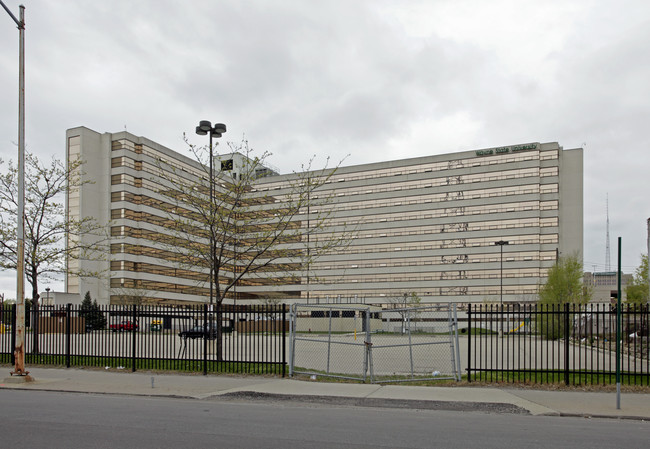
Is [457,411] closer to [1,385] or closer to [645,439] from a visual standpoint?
[645,439]

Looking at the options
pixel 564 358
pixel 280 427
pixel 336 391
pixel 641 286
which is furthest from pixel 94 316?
pixel 641 286

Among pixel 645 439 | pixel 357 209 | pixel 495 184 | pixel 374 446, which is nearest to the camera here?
pixel 374 446

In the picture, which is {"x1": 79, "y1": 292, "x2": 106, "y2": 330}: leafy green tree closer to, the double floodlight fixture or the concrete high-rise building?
the double floodlight fixture

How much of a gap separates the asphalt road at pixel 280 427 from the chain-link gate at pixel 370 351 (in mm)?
2983

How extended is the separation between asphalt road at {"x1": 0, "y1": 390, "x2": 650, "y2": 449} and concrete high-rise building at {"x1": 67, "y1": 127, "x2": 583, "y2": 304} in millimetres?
73527

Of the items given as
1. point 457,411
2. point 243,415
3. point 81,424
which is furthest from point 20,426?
point 457,411

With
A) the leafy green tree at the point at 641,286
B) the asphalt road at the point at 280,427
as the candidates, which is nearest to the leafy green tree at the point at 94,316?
Answer: the asphalt road at the point at 280,427

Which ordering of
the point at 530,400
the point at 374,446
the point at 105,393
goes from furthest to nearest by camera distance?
the point at 105,393 → the point at 530,400 → the point at 374,446

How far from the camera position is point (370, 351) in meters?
15.5

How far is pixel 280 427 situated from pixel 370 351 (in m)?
6.41

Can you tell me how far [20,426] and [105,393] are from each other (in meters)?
4.69

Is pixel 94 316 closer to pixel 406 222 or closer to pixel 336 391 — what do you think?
pixel 336 391

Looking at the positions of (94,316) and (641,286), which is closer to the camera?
(94,316)

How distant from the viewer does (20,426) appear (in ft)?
30.5
